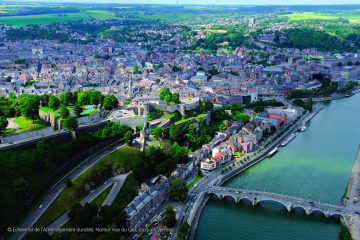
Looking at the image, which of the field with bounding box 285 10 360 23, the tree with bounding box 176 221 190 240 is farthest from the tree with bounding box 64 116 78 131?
the field with bounding box 285 10 360 23

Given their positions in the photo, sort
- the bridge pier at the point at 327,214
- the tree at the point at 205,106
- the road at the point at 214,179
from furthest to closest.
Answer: the tree at the point at 205,106, the road at the point at 214,179, the bridge pier at the point at 327,214

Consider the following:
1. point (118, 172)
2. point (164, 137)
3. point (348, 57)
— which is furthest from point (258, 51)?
point (118, 172)

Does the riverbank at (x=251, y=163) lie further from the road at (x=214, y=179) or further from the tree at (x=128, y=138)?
the tree at (x=128, y=138)

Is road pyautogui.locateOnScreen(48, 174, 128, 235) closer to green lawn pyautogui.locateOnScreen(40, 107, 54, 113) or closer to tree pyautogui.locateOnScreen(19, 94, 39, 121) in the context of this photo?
tree pyautogui.locateOnScreen(19, 94, 39, 121)

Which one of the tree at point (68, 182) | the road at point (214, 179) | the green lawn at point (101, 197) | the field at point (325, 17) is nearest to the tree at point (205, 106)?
the road at point (214, 179)

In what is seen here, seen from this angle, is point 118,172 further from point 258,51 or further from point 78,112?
point 258,51

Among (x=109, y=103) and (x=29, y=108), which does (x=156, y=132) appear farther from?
(x=29, y=108)
